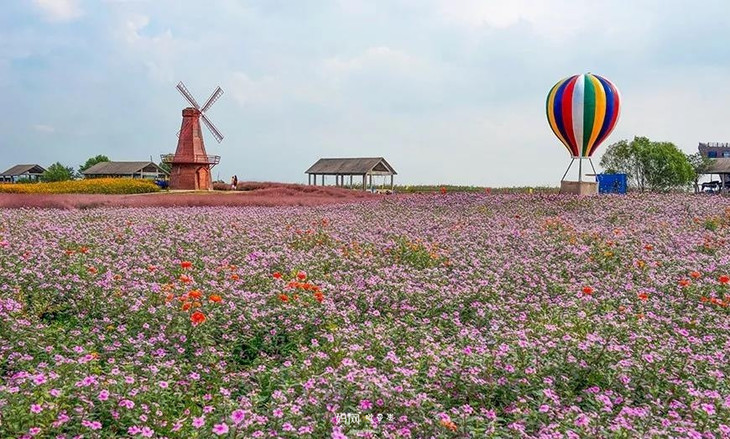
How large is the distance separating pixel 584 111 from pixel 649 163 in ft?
109

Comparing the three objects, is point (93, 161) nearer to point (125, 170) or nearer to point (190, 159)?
point (125, 170)

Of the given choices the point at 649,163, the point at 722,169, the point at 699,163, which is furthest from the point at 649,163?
the point at 722,169

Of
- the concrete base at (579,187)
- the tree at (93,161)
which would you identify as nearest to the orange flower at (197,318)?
the concrete base at (579,187)

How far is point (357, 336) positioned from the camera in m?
6.21

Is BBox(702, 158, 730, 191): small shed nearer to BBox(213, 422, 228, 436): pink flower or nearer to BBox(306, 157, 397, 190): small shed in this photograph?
BBox(306, 157, 397, 190): small shed

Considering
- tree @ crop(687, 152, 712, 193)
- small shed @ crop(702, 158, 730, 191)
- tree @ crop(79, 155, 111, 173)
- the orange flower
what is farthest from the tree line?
tree @ crop(79, 155, 111, 173)

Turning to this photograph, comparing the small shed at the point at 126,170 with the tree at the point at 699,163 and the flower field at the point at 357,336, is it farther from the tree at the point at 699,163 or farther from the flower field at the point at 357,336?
the flower field at the point at 357,336

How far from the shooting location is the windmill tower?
48625 mm

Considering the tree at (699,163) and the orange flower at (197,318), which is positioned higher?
the tree at (699,163)

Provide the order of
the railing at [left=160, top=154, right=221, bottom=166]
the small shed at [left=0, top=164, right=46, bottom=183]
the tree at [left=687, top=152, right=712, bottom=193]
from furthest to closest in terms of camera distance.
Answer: the small shed at [left=0, top=164, right=46, bottom=183] < the tree at [left=687, top=152, right=712, bottom=193] < the railing at [left=160, top=154, right=221, bottom=166]

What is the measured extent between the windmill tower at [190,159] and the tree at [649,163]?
112 ft

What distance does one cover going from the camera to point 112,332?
695cm

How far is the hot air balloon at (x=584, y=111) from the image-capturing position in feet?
87.5

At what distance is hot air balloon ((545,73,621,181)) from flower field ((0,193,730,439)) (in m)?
15.0
